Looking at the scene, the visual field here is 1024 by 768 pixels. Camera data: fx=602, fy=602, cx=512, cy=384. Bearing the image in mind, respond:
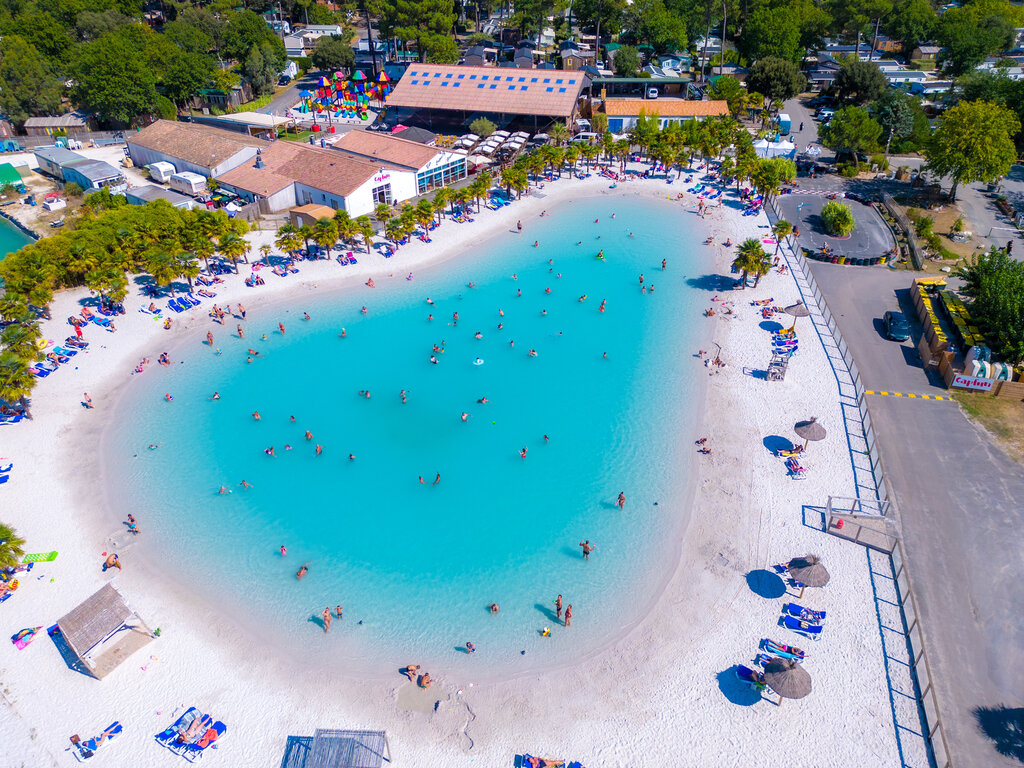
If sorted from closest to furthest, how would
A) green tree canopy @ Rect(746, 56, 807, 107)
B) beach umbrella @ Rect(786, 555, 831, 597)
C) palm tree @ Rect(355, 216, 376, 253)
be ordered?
beach umbrella @ Rect(786, 555, 831, 597) < palm tree @ Rect(355, 216, 376, 253) < green tree canopy @ Rect(746, 56, 807, 107)

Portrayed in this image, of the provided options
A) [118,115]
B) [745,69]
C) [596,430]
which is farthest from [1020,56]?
[118,115]

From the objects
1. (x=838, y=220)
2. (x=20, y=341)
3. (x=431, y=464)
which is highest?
(x=838, y=220)

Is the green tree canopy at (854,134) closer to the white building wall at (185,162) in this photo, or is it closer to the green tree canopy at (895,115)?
the green tree canopy at (895,115)

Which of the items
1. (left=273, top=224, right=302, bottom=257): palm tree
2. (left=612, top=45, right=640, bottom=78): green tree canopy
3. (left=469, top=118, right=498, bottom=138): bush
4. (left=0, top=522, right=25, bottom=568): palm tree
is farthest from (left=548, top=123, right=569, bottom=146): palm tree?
(left=0, top=522, right=25, bottom=568): palm tree

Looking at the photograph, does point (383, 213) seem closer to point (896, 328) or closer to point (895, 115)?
point (896, 328)

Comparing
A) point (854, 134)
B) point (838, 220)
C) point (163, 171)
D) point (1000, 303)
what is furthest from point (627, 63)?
point (1000, 303)

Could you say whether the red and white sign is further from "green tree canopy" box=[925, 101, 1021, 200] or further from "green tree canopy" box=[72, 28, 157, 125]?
"green tree canopy" box=[72, 28, 157, 125]

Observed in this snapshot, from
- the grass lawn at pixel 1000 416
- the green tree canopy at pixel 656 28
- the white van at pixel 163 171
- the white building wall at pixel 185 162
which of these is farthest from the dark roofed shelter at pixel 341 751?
the green tree canopy at pixel 656 28

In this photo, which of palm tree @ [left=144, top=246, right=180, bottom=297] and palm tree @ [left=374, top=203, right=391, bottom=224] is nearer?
palm tree @ [left=144, top=246, right=180, bottom=297]
